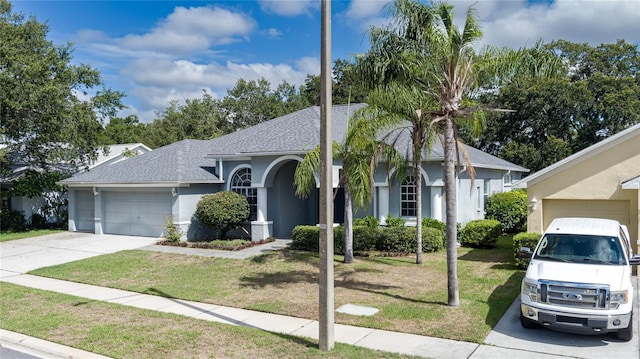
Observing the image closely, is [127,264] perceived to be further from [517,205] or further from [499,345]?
[517,205]

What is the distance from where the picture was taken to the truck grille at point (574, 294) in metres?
7.75

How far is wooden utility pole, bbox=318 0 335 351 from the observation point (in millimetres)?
7602

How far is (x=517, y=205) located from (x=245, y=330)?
1659 centimetres

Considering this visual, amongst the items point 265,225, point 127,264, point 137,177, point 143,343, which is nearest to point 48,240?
point 137,177

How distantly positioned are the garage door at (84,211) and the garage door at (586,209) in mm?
21453

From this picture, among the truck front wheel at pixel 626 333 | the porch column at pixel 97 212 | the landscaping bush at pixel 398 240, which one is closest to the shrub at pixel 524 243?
the landscaping bush at pixel 398 240

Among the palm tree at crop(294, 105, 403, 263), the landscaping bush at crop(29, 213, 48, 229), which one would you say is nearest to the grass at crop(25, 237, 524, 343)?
the palm tree at crop(294, 105, 403, 263)

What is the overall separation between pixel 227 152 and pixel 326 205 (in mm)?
14281

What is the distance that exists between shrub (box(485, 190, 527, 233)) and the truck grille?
555 inches

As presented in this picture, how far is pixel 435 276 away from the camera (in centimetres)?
1315

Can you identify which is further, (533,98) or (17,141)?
(533,98)

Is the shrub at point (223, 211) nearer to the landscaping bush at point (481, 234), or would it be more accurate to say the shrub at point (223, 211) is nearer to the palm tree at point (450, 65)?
the landscaping bush at point (481, 234)

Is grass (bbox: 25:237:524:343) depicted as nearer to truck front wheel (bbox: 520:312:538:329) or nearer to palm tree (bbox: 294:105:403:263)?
truck front wheel (bbox: 520:312:538:329)

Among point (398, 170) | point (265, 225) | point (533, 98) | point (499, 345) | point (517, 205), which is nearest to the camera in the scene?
point (499, 345)
